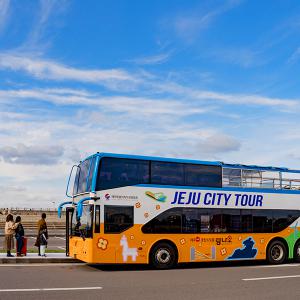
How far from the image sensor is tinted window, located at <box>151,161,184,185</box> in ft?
52.4

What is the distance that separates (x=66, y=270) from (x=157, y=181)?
13.2 ft

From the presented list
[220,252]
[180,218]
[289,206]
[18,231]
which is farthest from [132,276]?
[289,206]

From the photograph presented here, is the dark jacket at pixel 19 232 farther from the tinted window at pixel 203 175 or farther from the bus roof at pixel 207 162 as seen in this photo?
the tinted window at pixel 203 175

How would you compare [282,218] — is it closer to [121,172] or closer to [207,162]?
[207,162]

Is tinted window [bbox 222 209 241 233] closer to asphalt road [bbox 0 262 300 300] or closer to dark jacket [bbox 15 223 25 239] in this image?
asphalt road [bbox 0 262 300 300]

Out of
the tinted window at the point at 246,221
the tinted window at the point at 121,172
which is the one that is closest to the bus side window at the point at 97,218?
the tinted window at the point at 121,172

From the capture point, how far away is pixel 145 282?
12.4m

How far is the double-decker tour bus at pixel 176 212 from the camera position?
1516cm

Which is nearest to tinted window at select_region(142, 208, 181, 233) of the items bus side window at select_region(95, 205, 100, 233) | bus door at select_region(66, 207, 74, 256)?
bus side window at select_region(95, 205, 100, 233)

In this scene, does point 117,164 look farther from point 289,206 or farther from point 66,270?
point 289,206

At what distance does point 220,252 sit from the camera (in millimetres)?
16906

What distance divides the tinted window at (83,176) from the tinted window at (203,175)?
3374 millimetres

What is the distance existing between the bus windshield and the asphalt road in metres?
1.13

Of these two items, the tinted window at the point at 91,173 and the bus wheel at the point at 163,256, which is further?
the bus wheel at the point at 163,256
